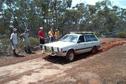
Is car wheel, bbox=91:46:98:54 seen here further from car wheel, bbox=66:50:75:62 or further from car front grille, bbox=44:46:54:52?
car front grille, bbox=44:46:54:52

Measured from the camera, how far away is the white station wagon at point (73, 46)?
16.9 metres

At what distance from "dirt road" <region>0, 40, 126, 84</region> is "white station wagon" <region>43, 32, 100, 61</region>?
55cm

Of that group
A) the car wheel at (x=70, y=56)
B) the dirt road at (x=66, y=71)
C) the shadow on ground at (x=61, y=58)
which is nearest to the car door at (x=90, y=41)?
the shadow on ground at (x=61, y=58)

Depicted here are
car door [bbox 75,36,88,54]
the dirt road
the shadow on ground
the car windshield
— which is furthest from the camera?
the car windshield

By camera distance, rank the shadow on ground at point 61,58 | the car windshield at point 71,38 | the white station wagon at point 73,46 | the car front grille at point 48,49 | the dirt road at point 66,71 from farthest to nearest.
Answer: the car windshield at point 71,38 → the shadow on ground at point 61,58 → the car front grille at point 48,49 → the white station wagon at point 73,46 → the dirt road at point 66,71

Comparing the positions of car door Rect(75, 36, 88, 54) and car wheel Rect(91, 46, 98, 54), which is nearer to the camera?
car door Rect(75, 36, 88, 54)

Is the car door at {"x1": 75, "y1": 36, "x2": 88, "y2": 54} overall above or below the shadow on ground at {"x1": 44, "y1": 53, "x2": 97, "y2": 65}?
above

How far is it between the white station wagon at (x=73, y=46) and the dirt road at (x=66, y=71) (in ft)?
1.81

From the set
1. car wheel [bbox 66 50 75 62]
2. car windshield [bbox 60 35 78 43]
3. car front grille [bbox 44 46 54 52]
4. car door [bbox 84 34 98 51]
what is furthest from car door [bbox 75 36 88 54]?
car front grille [bbox 44 46 54 52]

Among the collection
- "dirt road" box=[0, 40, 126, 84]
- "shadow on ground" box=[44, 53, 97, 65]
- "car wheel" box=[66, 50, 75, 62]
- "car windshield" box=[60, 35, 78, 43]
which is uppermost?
"car windshield" box=[60, 35, 78, 43]

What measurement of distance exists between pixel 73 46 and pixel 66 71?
3.28 metres

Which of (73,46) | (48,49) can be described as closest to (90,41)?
(73,46)

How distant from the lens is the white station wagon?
16922 millimetres

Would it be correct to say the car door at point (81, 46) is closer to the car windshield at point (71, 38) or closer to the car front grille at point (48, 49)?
the car windshield at point (71, 38)
